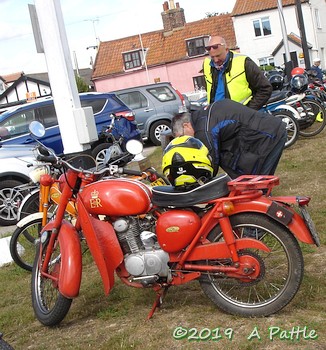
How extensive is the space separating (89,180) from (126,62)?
49.7 meters

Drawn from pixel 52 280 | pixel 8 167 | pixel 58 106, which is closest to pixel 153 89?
pixel 8 167

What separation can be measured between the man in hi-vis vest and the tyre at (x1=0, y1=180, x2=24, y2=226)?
4.07 m

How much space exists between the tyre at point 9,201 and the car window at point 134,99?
811 centimetres

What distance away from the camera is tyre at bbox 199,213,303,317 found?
367 cm

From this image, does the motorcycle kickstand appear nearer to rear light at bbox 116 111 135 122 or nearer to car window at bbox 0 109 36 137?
rear light at bbox 116 111 135 122

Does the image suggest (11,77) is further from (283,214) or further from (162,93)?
(283,214)

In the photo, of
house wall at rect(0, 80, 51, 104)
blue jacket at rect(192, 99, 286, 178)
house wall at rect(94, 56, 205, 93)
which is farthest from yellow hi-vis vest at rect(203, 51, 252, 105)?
house wall at rect(0, 80, 51, 104)

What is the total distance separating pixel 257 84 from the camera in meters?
5.63

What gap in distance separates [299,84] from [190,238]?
848 cm

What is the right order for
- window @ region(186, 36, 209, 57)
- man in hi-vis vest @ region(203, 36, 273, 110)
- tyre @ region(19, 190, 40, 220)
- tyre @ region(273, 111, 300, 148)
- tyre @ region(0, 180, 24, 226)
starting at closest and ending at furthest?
1. man in hi-vis vest @ region(203, 36, 273, 110)
2. tyre @ region(19, 190, 40, 220)
3. tyre @ region(0, 180, 24, 226)
4. tyre @ region(273, 111, 300, 148)
5. window @ region(186, 36, 209, 57)

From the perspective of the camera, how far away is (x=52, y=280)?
14.1 feet

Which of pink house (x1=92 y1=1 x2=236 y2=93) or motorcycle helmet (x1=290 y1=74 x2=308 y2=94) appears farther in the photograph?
pink house (x1=92 y1=1 x2=236 y2=93)

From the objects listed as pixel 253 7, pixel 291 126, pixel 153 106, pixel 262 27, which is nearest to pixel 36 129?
pixel 291 126

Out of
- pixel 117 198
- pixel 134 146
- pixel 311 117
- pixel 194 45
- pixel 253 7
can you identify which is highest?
pixel 253 7
